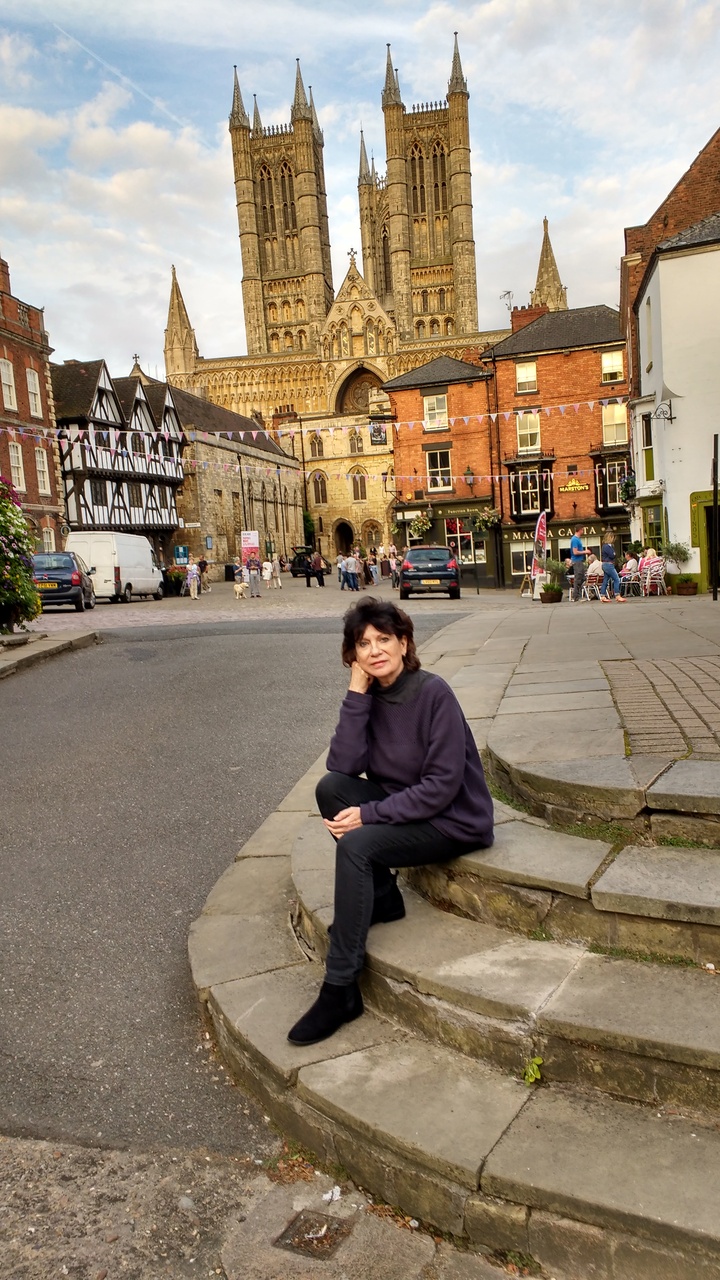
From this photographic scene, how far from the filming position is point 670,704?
492cm

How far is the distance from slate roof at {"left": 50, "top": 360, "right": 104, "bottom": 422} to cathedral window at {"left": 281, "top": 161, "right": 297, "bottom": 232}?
5719cm

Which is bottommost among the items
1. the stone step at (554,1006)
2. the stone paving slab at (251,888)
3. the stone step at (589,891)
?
the stone paving slab at (251,888)

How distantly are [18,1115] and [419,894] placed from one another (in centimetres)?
163

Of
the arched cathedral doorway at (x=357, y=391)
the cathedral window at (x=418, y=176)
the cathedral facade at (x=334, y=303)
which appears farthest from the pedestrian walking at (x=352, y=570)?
the cathedral window at (x=418, y=176)

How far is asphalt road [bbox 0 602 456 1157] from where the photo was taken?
9.22 feet

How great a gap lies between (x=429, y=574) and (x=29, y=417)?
19.8 metres

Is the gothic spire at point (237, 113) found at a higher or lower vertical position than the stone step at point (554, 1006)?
higher

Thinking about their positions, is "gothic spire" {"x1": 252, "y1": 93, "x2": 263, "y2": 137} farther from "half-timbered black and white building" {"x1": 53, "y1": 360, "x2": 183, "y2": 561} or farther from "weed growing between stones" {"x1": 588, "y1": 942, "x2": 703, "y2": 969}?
"weed growing between stones" {"x1": 588, "y1": 942, "x2": 703, "y2": 969}

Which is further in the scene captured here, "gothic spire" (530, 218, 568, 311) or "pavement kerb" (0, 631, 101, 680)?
"gothic spire" (530, 218, 568, 311)

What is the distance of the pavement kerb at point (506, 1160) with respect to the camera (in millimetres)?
2010

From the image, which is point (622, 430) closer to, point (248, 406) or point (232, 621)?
point (232, 621)

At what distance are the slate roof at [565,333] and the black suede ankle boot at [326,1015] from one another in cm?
3470

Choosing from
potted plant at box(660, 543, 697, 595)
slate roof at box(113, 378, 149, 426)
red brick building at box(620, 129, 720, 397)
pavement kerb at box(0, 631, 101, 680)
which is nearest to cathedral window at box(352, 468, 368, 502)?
slate roof at box(113, 378, 149, 426)

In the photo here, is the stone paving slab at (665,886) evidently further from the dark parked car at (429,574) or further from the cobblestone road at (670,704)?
the dark parked car at (429,574)
